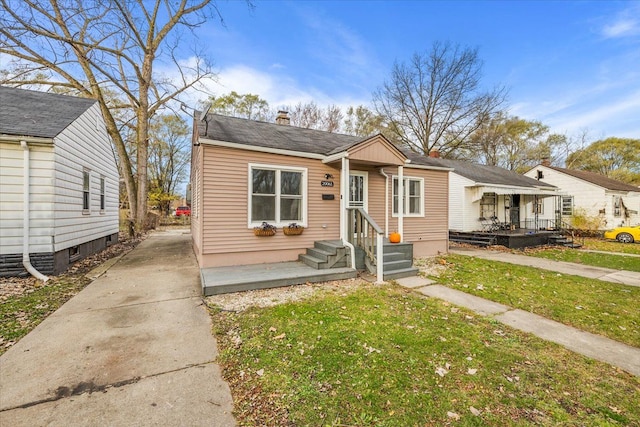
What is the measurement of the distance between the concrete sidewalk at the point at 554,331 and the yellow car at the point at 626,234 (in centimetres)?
1642

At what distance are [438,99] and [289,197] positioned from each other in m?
19.5

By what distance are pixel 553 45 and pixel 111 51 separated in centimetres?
2227

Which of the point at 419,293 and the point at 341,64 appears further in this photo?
the point at 341,64

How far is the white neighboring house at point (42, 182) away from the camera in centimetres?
577

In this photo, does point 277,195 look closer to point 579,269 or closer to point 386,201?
point 386,201

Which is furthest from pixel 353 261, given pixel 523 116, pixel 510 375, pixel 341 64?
pixel 523 116

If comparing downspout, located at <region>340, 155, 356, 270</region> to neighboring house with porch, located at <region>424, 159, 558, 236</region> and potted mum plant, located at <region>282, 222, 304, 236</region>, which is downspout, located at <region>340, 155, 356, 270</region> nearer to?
potted mum plant, located at <region>282, 222, 304, 236</region>

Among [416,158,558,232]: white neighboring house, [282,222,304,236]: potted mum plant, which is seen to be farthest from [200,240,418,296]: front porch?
[416,158,558,232]: white neighboring house

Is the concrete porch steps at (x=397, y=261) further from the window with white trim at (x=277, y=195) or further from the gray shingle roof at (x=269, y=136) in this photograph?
the gray shingle roof at (x=269, y=136)

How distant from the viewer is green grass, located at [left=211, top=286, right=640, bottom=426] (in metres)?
2.15

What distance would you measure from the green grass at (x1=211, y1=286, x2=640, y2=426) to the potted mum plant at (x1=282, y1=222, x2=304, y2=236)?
126 inches

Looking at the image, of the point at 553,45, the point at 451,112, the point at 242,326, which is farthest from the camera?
the point at 451,112

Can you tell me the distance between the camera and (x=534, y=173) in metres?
21.6

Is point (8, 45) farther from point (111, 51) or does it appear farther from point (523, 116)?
point (523, 116)
